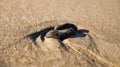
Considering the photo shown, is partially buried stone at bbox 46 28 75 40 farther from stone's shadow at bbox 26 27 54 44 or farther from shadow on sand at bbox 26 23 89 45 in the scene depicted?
stone's shadow at bbox 26 27 54 44

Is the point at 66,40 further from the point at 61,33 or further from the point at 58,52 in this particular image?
the point at 58,52

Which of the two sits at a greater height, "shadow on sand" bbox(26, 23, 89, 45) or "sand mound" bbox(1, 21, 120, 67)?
"shadow on sand" bbox(26, 23, 89, 45)

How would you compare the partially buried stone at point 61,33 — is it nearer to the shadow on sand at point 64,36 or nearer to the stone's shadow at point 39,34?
the shadow on sand at point 64,36

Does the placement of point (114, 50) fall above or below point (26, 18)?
below

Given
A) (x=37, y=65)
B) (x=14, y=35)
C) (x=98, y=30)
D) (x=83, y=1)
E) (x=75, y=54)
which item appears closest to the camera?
(x=37, y=65)

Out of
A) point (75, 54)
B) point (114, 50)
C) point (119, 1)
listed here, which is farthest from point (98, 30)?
point (119, 1)

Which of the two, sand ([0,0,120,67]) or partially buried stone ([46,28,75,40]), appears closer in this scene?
sand ([0,0,120,67])

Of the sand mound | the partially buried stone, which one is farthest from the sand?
the partially buried stone

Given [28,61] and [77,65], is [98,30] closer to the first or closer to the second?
[77,65]
